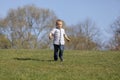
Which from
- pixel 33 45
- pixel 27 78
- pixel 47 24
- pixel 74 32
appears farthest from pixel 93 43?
pixel 27 78

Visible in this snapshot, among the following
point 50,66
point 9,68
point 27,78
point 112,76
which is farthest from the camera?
point 50,66

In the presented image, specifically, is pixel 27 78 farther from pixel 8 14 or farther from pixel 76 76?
pixel 8 14

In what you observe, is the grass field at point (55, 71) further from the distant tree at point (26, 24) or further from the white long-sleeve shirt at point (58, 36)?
the distant tree at point (26, 24)

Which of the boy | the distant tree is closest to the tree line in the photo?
the distant tree

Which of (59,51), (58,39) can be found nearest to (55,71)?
(59,51)

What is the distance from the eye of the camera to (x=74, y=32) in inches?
3329

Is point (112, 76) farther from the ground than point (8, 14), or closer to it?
closer to it

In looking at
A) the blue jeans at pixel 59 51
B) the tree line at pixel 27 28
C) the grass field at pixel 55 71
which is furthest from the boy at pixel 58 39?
the tree line at pixel 27 28

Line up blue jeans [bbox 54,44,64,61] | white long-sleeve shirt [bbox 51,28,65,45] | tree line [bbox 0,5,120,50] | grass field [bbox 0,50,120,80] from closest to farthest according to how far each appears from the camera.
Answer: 1. grass field [bbox 0,50,120,80]
2. blue jeans [bbox 54,44,64,61]
3. white long-sleeve shirt [bbox 51,28,65,45]
4. tree line [bbox 0,5,120,50]

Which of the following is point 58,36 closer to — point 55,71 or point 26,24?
point 55,71

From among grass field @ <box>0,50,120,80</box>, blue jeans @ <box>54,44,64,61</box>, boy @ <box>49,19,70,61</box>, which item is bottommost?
grass field @ <box>0,50,120,80</box>

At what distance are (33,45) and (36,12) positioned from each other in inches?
343

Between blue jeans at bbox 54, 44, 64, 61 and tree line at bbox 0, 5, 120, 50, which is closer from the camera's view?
blue jeans at bbox 54, 44, 64, 61

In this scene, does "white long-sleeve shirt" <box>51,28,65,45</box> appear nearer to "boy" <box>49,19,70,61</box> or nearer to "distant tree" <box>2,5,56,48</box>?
"boy" <box>49,19,70,61</box>
